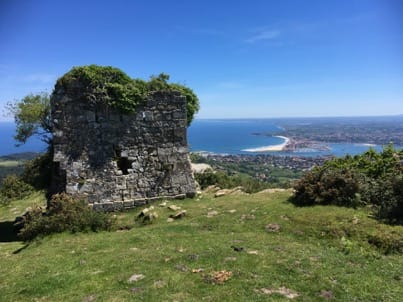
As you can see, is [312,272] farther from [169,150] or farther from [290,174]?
[290,174]

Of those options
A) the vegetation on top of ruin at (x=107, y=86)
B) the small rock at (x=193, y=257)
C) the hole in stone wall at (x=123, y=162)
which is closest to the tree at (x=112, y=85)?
the vegetation on top of ruin at (x=107, y=86)

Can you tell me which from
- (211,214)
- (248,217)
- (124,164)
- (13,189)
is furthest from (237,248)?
(13,189)

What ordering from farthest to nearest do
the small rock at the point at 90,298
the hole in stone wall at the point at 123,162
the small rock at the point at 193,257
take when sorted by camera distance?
the hole in stone wall at the point at 123,162
the small rock at the point at 193,257
the small rock at the point at 90,298

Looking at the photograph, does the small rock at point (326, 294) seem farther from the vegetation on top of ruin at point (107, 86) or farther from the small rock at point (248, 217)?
the vegetation on top of ruin at point (107, 86)

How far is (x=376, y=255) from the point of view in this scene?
7199 mm

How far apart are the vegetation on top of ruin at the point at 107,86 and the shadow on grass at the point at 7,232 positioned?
6.72m

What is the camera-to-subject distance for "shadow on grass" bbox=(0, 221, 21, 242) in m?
12.4

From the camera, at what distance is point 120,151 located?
14.0 metres

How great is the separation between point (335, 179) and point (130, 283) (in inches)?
330

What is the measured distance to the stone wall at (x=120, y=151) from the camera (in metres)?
13.2

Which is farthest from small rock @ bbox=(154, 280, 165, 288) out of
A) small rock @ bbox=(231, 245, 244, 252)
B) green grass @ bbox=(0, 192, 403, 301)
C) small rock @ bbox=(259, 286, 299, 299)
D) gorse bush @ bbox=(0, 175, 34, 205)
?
gorse bush @ bbox=(0, 175, 34, 205)

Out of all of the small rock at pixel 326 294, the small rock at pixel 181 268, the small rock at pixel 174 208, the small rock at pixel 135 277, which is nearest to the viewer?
the small rock at pixel 326 294

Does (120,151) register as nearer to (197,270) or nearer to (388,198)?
(197,270)

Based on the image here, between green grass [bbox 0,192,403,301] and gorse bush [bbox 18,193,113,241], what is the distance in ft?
1.48
